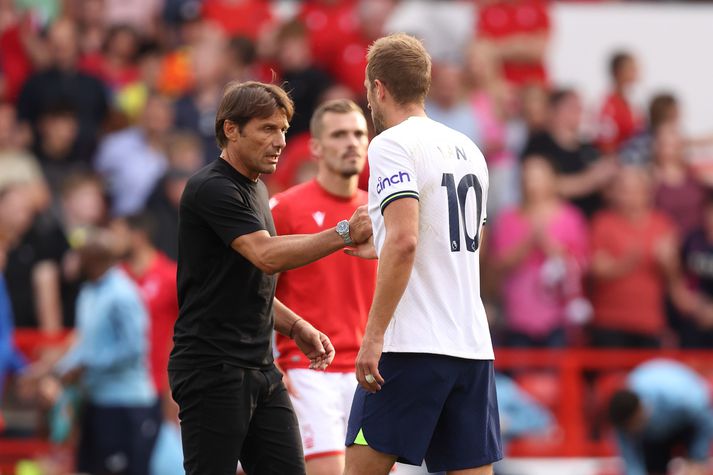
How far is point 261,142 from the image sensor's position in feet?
21.7

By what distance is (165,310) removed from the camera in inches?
500

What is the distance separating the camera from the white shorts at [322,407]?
26.5ft

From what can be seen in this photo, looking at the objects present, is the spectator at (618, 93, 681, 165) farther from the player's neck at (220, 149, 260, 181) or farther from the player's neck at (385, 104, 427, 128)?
the player's neck at (220, 149, 260, 181)

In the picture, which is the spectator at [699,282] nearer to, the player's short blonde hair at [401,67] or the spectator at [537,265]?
the spectator at [537,265]

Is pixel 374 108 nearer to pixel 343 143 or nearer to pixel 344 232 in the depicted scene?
pixel 344 232

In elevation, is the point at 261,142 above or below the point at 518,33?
below

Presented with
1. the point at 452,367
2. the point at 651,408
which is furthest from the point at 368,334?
the point at 651,408

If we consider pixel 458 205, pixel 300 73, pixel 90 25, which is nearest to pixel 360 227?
pixel 458 205

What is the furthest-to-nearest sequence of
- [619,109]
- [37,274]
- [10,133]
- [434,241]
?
[619,109]
[10,133]
[37,274]
[434,241]

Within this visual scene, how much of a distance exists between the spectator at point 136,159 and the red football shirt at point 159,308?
180cm

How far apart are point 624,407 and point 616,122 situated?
5.35m

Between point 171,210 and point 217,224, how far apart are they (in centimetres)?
766

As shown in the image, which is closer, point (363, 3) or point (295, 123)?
point (295, 123)

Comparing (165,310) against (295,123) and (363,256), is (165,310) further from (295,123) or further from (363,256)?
(363,256)
